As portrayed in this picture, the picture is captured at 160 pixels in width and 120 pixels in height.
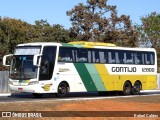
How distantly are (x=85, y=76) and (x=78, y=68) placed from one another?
2.98ft

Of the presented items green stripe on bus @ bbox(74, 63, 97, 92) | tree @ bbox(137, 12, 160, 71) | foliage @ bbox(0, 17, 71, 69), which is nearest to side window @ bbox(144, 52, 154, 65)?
green stripe on bus @ bbox(74, 63, 97, 92)

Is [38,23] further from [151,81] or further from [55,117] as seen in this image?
[55,117]

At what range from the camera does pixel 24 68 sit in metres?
26.7

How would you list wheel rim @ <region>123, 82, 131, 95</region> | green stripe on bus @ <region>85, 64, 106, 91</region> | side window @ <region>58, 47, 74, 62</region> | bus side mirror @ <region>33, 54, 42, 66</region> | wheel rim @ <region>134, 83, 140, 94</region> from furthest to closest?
1. wheel rim @ <region>134, 83, 140, 94</region>
2. wheel rim @ <region>123, 82, 131, 95</region>
3. green stripe on bus @ <region>85, 64, 106, 91</region>
4. side window @ <region>58, 47, 74, 62</region>
5. bus side mirror @ <region>33, 54, 42, 66</region>

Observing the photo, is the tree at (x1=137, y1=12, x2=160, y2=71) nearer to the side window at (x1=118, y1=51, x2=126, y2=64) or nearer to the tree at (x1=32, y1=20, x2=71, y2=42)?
the tree at (x1=32, y1=20, x2=71, y2=42)

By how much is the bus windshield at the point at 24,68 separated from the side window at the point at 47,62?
1.68 ft

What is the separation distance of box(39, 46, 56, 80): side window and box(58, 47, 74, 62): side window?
0.54 m

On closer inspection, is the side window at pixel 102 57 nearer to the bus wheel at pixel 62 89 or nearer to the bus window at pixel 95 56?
the bus window at pixel 95 56

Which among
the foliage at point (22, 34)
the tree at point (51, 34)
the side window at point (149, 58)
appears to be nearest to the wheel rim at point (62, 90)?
the side window at point (149, 58)

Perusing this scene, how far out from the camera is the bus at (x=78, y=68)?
26641 millimetres

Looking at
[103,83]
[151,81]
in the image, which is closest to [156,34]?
[151,81]

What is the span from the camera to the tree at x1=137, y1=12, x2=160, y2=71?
68750mm

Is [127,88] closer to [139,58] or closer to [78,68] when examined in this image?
[139,58]

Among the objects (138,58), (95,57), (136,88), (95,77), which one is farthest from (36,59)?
(136,88)
